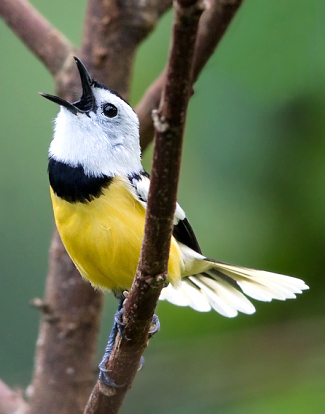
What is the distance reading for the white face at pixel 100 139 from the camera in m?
2.42

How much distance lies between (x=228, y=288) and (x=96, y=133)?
3.10 feet

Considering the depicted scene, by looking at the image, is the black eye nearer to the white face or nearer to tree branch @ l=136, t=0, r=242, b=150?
the white face

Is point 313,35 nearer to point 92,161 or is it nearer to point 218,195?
point 218,195

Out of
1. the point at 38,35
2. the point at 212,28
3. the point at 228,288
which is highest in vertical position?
the point at 212,28

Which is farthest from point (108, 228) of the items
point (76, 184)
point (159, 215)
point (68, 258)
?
point (159, 215)

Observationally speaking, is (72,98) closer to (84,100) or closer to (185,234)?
(84,100)

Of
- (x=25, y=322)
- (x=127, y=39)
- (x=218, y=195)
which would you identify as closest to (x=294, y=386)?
(x=218, y=195)

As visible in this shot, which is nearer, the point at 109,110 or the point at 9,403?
the point at 109,110

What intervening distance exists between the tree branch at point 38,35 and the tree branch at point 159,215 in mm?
1517

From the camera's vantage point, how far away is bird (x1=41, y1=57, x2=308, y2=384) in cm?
229

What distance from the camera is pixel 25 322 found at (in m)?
4.28

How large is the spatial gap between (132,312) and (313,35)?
45.9 inches

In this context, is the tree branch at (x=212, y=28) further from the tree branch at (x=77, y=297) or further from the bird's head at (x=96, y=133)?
the tree branch at (x=77, y=297)

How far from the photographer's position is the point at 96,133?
2.56m
